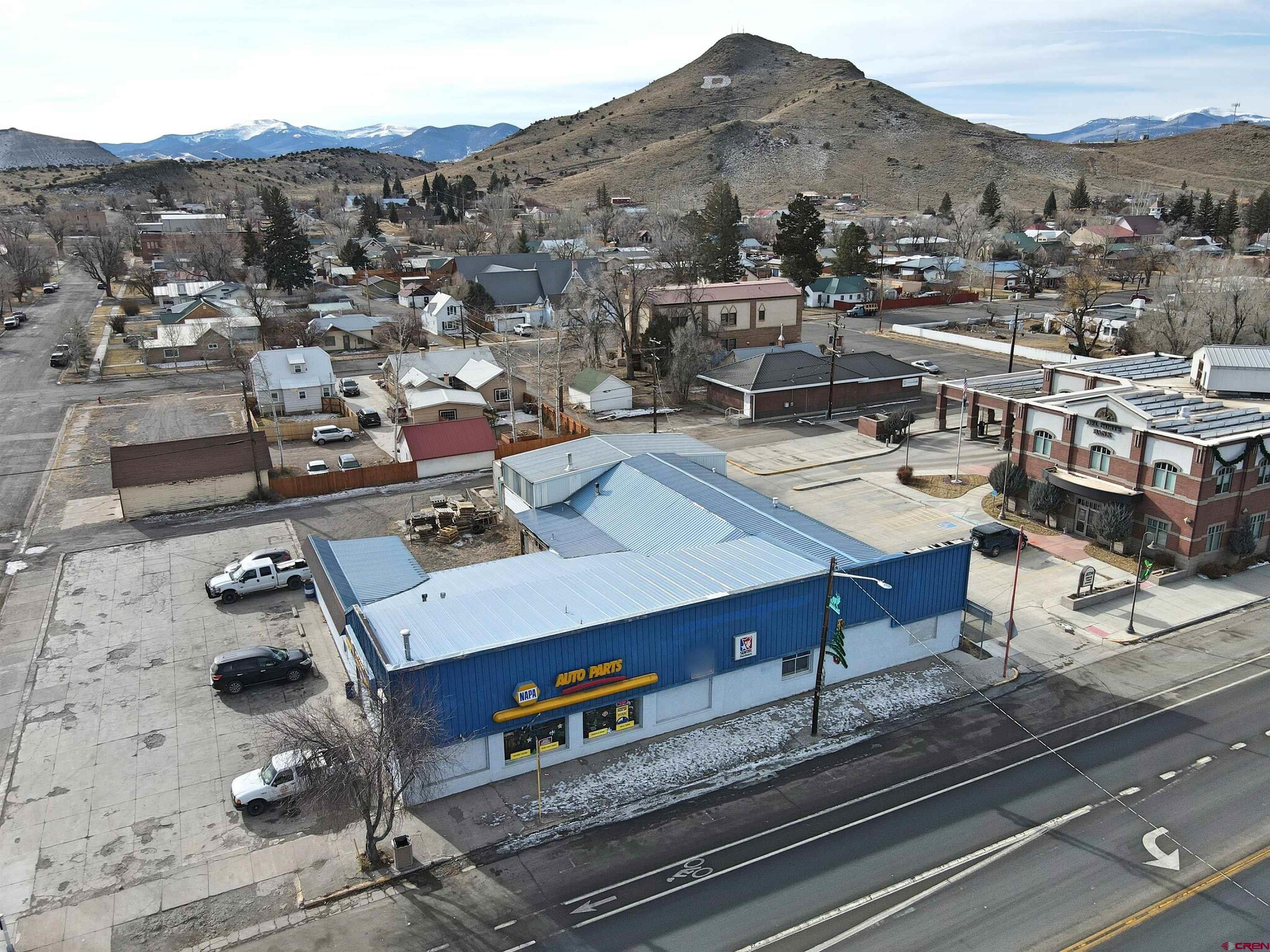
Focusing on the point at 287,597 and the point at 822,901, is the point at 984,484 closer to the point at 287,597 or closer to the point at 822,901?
the point at 822,901

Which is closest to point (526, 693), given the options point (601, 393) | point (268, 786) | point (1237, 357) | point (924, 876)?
point (268, 786)

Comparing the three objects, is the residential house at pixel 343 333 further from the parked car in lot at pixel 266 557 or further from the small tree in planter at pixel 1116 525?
the small tree in planter at pixel 1116 525

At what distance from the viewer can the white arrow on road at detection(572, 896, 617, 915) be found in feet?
62.2

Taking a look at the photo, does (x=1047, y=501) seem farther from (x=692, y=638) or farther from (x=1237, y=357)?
(x=692, y=638)

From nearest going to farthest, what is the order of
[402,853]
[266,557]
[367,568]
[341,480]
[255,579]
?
1. [402,853]
2. [367,568]
3. [255,579]
4. [266,557]
5. [341,480]

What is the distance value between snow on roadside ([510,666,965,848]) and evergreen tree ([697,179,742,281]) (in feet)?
243

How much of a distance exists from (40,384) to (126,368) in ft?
27.0

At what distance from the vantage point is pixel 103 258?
11731 centimetres

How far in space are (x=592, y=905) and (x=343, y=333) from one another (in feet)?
251

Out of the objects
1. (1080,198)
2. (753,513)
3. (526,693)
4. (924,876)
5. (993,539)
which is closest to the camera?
(924,876)

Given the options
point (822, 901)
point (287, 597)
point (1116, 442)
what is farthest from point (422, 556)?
point (1116, 442)

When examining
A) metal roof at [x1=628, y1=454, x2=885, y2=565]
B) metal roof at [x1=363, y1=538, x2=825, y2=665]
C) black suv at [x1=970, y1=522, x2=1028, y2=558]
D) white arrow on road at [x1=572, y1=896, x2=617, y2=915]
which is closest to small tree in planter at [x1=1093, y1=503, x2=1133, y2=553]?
black suv at [x1=970, y1=522, x2=1028, y2=558]

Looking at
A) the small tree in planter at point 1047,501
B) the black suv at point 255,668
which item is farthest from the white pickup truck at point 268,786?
the small tree in planter at point 1047,501

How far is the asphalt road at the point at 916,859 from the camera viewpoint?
60.3 feet
